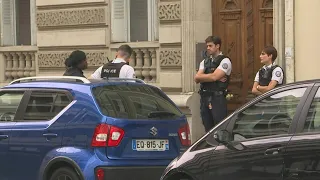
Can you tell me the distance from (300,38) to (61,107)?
16.3ft

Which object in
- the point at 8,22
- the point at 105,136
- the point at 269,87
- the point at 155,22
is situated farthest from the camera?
the point at 8,22

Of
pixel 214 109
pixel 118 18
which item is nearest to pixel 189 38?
pixel 118 18

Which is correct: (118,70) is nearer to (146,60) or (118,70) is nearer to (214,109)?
(214,109)

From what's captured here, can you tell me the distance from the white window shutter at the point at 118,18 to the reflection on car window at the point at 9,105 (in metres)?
6.05

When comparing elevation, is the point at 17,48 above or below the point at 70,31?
below

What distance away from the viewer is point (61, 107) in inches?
365

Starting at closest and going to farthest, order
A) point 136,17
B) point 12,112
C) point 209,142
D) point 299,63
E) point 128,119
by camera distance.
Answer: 1. point 209,142
2. point 128,119
3. point 12,112
4. point 299,63
5. point 136,17

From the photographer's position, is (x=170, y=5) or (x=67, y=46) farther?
(x=67, y=46)

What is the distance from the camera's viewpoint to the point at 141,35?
15.9 meters

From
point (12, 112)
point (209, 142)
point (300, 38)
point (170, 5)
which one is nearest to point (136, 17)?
point (170, 5)

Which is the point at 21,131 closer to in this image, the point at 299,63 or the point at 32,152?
the point at 32,152

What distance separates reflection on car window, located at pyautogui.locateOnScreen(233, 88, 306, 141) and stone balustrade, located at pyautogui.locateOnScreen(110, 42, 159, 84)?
7.70 metres

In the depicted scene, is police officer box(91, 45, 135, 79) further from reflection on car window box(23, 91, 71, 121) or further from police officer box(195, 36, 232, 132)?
reflection on car window box(23, 91, 71, 121)

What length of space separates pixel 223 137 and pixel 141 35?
28.4 feet
